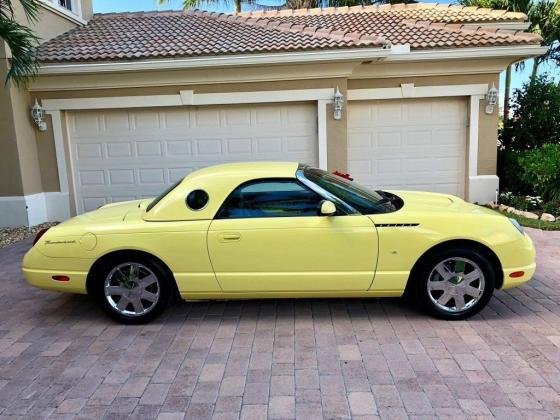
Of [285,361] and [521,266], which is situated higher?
[521,266]

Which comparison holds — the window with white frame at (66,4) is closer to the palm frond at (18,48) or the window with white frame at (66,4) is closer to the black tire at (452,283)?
the palm frond at (18,48)

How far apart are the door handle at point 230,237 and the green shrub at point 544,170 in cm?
739

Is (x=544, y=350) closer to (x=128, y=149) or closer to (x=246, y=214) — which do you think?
(x=246, y=214)

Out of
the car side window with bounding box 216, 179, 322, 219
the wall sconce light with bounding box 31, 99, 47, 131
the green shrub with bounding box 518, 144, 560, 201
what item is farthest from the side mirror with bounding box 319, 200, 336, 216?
the wall sconce light with bounding box 31, 99, 47, 131

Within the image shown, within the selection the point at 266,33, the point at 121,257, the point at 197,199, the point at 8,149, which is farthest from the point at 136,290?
the point at 266,33

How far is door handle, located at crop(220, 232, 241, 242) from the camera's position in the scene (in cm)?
411

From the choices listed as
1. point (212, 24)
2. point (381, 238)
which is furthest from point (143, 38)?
point (381, 238)

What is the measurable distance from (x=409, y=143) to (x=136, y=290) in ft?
24.7

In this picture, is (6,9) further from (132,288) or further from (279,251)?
(279,251)

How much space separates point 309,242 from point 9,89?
7.40 metres

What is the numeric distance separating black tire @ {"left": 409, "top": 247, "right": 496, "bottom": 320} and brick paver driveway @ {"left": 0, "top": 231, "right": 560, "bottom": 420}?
0.41ft

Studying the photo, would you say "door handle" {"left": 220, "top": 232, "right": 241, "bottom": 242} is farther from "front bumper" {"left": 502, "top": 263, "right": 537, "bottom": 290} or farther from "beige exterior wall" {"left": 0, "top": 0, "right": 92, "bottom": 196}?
"beige exterior wall" {"left": 0, "top": 0, "right": 92, "bottom": 196}

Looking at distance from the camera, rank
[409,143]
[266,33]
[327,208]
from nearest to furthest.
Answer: [327,208]
[266,33]
[409,143]

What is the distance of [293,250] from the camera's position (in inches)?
161
